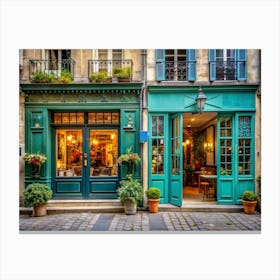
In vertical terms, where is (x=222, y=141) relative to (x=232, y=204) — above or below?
above

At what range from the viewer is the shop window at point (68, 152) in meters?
7.28

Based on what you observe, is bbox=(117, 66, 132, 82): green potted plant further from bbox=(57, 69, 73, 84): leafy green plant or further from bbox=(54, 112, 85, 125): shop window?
bbox=(54, 112, 85, 125): shop window

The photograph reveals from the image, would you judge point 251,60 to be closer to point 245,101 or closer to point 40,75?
point 245,101

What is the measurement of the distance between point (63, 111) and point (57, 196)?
2595 mm

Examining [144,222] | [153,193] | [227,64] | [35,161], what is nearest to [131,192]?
[153,193]

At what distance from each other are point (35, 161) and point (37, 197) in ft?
3.37

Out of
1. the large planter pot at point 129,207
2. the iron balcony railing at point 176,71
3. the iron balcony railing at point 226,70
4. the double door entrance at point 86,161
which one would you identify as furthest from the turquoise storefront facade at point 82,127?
the iron balcony railing at point 226,70

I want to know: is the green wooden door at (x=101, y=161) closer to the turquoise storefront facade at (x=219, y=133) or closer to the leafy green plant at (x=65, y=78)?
the turquoise storefront facade at (x=219, y=133)

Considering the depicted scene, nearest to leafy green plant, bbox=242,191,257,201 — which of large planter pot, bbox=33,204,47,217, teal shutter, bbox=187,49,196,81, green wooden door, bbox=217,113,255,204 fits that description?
green wooden door, bbox=217,113,255,204

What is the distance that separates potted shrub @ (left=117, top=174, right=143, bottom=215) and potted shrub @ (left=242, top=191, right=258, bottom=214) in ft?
9.58

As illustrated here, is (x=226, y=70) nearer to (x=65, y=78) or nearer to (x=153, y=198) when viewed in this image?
(x=153, y=198)

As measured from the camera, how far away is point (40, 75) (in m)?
6.80
